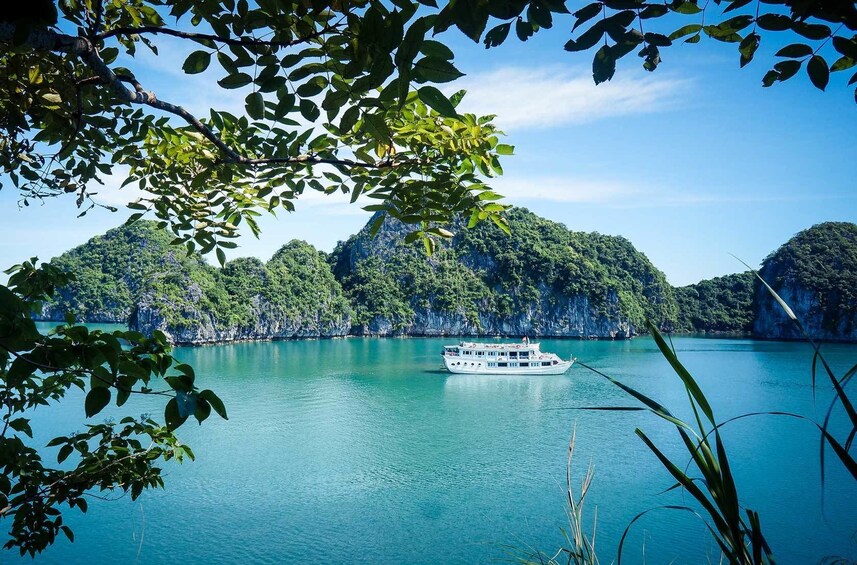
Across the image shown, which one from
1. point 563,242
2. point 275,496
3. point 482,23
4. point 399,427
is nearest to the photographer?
point 482,23

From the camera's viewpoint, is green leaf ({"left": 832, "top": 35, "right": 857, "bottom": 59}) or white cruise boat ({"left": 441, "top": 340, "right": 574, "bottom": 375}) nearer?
green leaf ({"left": 832, "top": 35, "right": 857, "bottom": 59})

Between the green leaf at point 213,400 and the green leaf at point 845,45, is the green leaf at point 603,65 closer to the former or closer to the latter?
the green leaf at point 845,45

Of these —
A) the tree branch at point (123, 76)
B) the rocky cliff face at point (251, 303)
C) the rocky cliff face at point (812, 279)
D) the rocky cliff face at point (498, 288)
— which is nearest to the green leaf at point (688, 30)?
the tree branch at point (123, 76)

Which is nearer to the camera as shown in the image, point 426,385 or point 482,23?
point 482,23

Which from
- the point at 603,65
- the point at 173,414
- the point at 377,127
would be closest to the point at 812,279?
the point at 603,65

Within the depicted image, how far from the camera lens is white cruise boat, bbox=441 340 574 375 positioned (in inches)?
1032

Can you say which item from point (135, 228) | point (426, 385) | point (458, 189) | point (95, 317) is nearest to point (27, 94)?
point (458, 189)

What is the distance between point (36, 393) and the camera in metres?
2.03

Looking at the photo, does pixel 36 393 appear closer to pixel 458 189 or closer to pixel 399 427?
pixel 458 189

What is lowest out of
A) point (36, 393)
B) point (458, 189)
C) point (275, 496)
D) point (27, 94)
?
point (275, 496)

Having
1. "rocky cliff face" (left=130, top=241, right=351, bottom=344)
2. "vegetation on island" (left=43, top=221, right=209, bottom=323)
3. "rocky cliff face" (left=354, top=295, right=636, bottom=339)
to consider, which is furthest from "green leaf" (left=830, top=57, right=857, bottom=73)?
"vegetation on island" (left=43, top=221, right=209, bottom=323)

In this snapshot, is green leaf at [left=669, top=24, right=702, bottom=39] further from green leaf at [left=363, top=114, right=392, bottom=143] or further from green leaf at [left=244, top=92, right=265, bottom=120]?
green leaf at [left=244, top=92, right=265, bottom=120]

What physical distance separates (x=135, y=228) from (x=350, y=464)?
2170 inches

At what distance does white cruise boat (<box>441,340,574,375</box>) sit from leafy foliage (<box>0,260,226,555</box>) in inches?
972
